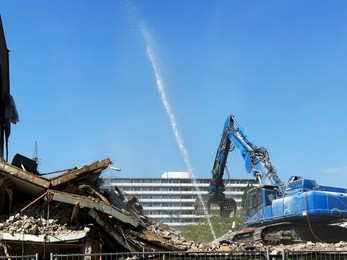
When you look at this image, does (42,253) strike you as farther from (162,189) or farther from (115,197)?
(162,189)

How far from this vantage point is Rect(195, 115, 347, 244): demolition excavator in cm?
2109

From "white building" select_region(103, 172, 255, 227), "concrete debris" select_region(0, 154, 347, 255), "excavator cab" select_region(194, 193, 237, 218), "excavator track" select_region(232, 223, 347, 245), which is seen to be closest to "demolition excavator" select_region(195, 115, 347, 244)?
"excavator track" select_region(232, 223, 347, 245)

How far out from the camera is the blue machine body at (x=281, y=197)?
68.8 feet

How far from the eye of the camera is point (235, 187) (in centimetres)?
13225

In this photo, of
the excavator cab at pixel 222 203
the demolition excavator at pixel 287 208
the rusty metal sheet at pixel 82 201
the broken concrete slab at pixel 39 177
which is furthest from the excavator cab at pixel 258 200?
the rusty metal sheet at pixel 82 201

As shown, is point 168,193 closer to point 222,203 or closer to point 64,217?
point 222,203

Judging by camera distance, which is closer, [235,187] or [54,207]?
[54,207]

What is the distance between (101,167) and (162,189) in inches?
4644

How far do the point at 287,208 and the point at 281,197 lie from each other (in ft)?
4.81

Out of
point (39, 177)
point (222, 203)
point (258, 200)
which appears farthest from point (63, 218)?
point (222, 203)

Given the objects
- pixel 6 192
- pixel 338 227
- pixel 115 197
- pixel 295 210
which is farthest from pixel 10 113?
pixel 338 227

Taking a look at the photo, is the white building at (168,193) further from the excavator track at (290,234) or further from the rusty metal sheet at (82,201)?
the rusty metal sheet at (82,201)

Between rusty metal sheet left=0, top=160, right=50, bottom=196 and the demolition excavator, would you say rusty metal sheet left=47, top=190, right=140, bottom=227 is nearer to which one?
rusty metal sheet left=0, top=160, right=50, bottom=196

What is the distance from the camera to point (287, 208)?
21766 millimetres
